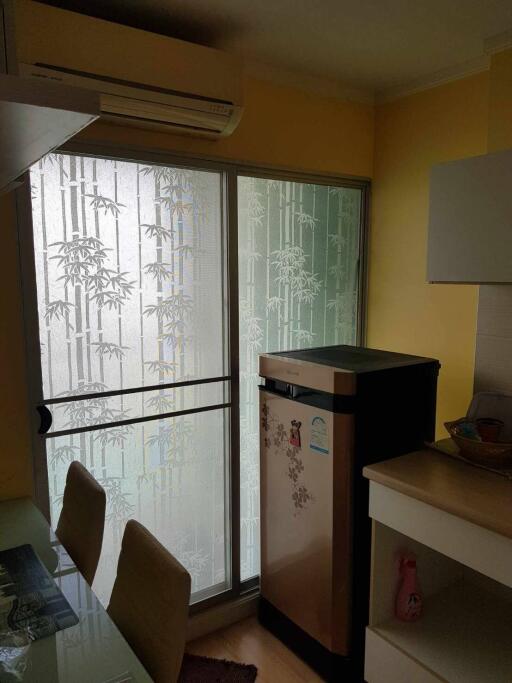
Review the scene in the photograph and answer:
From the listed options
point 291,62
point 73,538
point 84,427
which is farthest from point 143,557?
point 291,62

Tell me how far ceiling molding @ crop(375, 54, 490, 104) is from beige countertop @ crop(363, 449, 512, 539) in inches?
65.2

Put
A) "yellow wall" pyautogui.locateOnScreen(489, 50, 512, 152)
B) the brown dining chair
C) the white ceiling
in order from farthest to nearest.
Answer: "yellow wall" pyautogui.locateOnScreen(489, 50, 512, 152), the white ceiling, the brown dining chair

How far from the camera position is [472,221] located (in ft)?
5.82

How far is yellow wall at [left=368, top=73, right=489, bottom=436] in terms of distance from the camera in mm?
2344

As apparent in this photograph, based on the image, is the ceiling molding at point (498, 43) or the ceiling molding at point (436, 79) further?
the ceiling molding at point (436, 79)

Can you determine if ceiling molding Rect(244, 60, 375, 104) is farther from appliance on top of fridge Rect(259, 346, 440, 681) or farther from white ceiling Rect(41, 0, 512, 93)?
appliance on top of fridge Rect(259, 346, 440, 681)

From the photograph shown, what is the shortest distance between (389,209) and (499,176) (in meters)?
1.05

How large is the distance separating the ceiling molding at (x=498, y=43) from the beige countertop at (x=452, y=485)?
1.59m

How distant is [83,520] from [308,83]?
6.90 feet

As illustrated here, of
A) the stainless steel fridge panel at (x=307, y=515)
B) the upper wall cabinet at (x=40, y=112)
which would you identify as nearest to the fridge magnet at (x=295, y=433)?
the stainless steel fridge panel at (x=307, y=515)

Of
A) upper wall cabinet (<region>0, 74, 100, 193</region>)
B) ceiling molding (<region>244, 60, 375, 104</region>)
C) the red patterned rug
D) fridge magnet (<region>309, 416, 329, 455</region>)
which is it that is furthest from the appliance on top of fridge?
upper wall cabinet (<region>0, 74, 100, 193</region>)

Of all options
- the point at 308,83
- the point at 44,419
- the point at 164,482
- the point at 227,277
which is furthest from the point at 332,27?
the point at 164,482

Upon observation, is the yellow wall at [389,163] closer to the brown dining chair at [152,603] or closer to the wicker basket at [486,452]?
the wicker basket at [486,452]

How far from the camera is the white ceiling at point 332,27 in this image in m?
1.77
